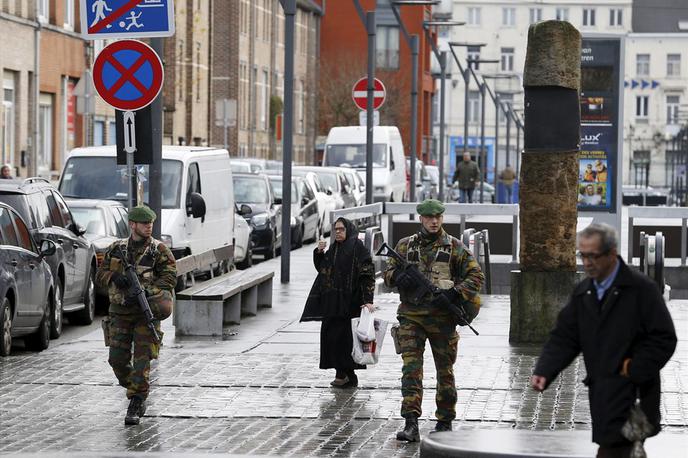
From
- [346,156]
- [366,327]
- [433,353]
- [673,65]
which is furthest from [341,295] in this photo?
[673,65]

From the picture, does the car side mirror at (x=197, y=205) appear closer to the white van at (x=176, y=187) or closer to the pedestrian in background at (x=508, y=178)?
the white van at (x=176, y=187)

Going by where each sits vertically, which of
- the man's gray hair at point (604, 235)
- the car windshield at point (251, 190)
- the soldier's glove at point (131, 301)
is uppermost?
the man's gray hair at point (604, 235)

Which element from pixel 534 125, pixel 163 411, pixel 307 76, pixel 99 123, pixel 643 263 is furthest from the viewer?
pixel 307 76

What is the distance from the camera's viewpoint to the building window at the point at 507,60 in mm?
138500

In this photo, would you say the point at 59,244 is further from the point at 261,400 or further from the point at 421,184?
the point at 421,184

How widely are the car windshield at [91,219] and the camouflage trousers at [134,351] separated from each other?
10.4 meters

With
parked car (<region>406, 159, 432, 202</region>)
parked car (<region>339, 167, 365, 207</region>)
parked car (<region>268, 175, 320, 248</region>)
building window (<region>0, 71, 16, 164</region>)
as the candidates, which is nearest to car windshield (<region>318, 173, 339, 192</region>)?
parked car (<region>339, 167, 365, 207</region>)

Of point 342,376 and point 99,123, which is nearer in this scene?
point 342,376

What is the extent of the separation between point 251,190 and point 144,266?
2222cm

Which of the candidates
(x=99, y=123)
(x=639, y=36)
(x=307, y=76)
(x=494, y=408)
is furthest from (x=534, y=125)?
(x=639, y=36)

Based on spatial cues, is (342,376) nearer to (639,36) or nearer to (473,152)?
(473,152)

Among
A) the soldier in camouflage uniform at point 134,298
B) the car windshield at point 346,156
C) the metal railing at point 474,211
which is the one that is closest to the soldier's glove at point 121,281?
the soldier in camouflage uniform at point 134,298

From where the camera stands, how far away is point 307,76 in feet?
301

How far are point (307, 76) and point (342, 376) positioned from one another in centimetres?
7775
